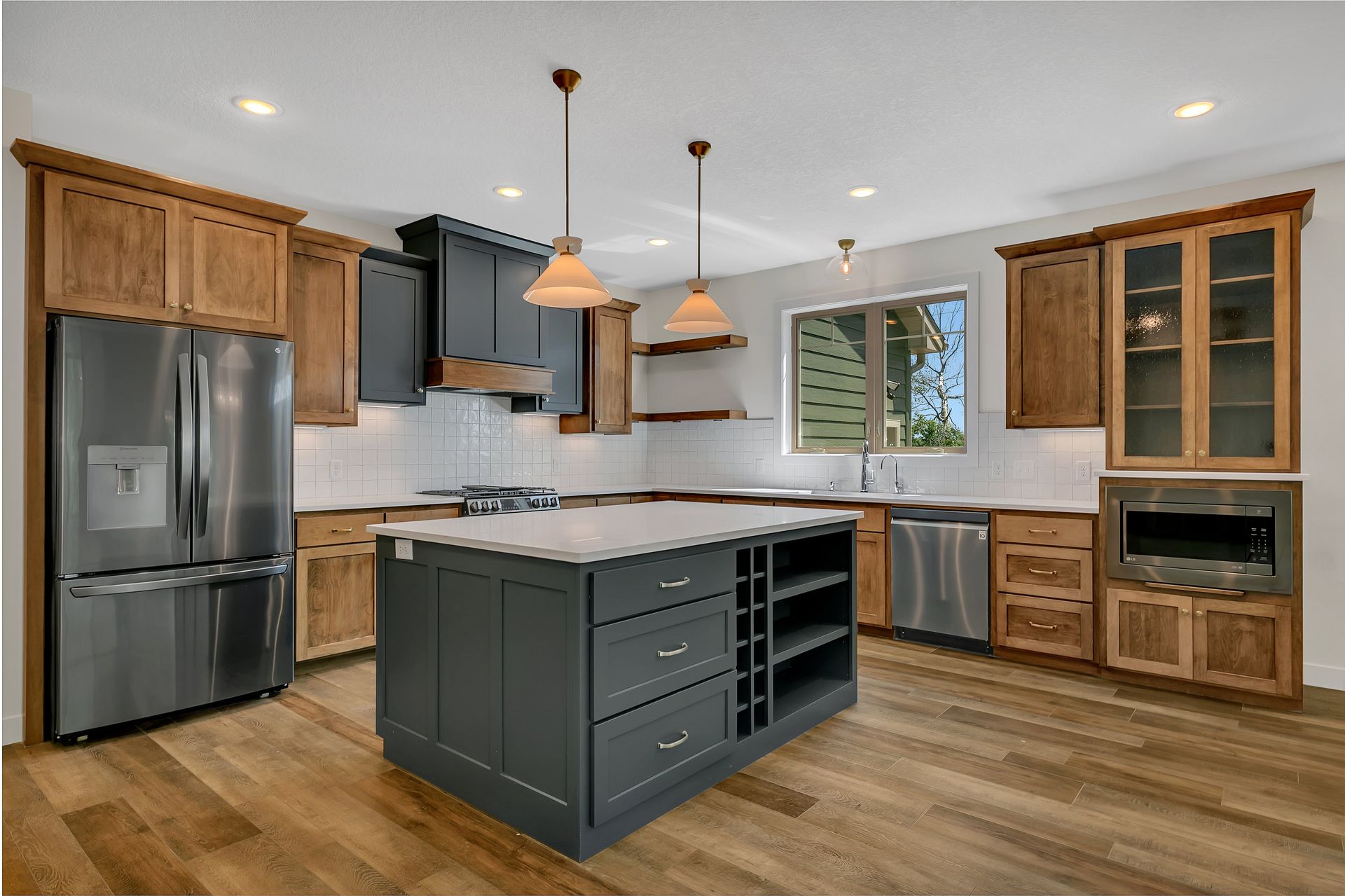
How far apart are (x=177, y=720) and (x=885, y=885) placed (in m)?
3.02

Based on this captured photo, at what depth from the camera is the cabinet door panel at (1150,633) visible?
3.71 meters

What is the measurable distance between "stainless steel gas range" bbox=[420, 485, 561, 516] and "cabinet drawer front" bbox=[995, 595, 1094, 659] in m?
2.65

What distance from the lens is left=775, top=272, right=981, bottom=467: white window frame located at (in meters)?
4.99

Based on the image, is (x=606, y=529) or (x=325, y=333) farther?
(x=325, y=333)

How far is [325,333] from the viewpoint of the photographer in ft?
14.1

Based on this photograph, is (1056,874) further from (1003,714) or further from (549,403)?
(549,403)

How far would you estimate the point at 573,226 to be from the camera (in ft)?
16.0

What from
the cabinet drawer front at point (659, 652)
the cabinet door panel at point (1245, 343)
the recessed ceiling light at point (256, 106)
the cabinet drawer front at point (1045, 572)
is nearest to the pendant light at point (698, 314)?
the cabinet drawer front at point (659, 652)

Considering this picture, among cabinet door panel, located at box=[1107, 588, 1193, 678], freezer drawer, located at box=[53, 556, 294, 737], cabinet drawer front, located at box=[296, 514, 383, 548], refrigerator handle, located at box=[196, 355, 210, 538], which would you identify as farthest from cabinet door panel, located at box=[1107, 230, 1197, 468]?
refrigerator handle, located at box=[196, 355, 210, 538]

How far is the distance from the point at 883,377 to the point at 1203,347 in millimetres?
2112

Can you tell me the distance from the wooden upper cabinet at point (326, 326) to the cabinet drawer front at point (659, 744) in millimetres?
2777

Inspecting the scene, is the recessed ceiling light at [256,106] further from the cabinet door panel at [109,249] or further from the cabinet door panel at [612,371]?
the cabinet door panel at [612,371]

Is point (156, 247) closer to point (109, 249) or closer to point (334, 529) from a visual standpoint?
point (109, 249)

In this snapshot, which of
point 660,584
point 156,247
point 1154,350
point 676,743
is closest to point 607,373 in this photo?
point 156,247
